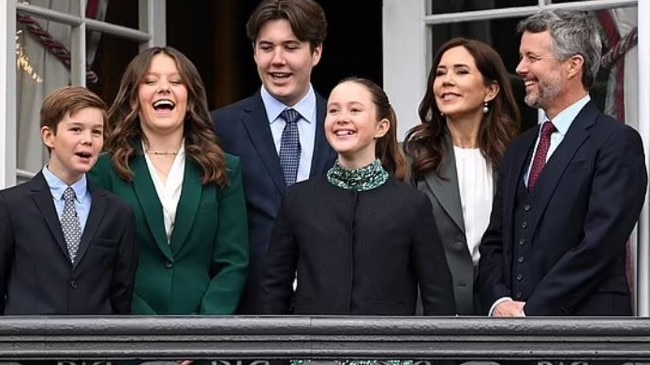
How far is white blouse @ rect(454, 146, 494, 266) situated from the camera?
7500 mm

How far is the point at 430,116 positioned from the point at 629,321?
1.58m

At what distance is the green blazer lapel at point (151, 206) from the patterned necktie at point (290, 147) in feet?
1.68

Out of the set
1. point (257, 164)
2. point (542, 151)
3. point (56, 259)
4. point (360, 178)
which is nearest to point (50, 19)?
point (257, 164)

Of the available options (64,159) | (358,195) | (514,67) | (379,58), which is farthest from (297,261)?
(379,58)

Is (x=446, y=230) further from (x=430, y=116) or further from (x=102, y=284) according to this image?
(x=102, y=284)

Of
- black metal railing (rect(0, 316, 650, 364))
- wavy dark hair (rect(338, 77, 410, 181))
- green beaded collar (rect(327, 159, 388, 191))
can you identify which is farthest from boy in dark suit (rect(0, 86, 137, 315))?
wavy dark hair (rect(338, 77, 410, 181))

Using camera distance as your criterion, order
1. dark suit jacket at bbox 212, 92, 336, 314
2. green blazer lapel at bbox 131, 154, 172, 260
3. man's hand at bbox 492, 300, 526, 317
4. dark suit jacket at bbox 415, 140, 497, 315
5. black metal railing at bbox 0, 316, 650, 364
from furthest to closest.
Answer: dark suit jacket at bbox 212, 92, 336, 314, dark suit jacket at bbox 415, 140, 497, 315, green blazer lapel at bbox 131, 154, 172, 260, man's hand at bbox 492, 300, 526, 317, black metal railing at bbox 0, 316, 650, 364

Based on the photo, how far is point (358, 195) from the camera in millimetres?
7176

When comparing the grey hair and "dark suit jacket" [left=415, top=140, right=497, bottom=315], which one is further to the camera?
"dark suit jacket" [left=415, top=140, right=497, bottom=315]

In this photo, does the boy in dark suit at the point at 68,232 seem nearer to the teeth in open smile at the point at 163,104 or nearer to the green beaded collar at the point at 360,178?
the teeth in open smile at the point at 163,104

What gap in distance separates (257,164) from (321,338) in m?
1.26

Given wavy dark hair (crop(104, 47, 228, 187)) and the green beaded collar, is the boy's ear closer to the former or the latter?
wavy dark hair (crop(104, 47, 228, 187))

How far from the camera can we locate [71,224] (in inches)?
278

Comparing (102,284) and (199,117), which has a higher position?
(199,117)
